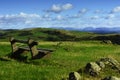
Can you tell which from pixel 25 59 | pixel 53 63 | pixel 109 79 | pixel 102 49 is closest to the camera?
pixel 109 79

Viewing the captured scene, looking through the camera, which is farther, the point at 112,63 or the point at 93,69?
the point at 112,63

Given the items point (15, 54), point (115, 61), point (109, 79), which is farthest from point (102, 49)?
point (109, 79)

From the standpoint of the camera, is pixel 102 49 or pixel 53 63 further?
pixel 102 49

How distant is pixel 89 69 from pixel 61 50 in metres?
20.4

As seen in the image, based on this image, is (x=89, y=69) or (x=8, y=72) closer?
(x=89, y=69)

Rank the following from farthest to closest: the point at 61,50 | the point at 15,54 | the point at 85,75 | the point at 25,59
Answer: the point at 61,50, the point at 15,54, the point at 25,59, the point at 85,75

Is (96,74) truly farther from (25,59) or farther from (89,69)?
(25,59)

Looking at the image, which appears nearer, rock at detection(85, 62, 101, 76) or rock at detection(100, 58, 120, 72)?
rock at detection(85, 62, 101, 76)

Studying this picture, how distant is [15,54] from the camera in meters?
29.8

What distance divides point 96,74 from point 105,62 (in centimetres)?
187

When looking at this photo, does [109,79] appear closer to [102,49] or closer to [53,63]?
[53,63]

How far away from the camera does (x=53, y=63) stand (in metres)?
25.1

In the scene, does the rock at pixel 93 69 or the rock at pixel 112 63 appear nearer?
the rock at pixel 93 69

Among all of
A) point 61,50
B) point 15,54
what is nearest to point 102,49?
point 61,50
